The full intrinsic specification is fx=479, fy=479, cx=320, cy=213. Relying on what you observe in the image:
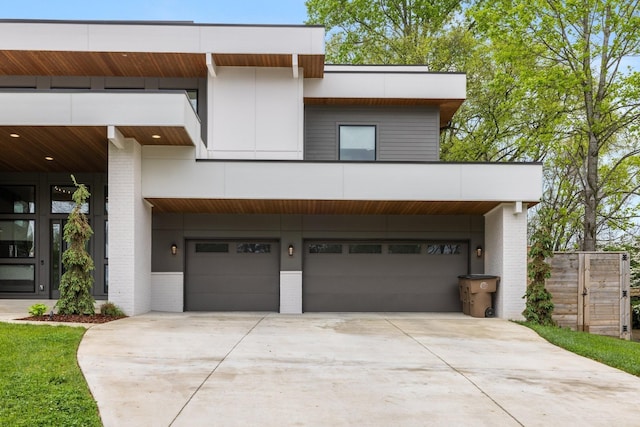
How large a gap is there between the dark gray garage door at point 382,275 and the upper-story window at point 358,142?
270cm

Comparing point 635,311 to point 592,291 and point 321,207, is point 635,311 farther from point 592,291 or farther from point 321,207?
point 321,207

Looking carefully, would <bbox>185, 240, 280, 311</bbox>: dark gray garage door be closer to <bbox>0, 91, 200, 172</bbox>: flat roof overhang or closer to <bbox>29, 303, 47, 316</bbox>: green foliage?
<bbox>0, 91, 200, 172</bbox>: flat roof overhang

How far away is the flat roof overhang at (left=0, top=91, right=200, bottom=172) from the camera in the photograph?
352 inches

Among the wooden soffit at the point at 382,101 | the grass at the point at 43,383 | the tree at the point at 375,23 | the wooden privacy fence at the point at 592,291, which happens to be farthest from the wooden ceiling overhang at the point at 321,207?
the tree at the point at 375,23

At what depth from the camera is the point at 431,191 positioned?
11.0 m

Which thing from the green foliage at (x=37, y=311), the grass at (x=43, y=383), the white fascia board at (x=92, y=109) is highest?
the white fascia board at (x=92, y=109)

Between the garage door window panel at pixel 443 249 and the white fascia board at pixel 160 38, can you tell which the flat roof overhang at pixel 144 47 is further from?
the garage door window panel at pixel 443 249

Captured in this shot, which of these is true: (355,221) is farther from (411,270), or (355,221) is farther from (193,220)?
(193,220)

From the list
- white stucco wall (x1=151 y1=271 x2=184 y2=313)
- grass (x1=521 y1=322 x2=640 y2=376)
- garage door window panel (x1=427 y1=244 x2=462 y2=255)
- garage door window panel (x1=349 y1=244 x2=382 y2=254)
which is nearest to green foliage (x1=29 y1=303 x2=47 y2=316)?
white stucco wall (x1=151 y1=271 x2=184 y2=313)

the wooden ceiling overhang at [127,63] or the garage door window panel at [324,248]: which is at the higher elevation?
the wooden ceiling overhang at [127,63]

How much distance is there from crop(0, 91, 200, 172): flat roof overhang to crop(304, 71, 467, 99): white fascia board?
439 centimetres

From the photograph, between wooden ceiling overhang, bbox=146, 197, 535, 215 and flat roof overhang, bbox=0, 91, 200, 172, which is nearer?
flat roof overhang, bbox=0, 91, 200, 172

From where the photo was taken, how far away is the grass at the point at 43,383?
3.94 m

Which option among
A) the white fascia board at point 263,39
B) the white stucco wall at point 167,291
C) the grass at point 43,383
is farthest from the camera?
the white fascia board at point 263,39
